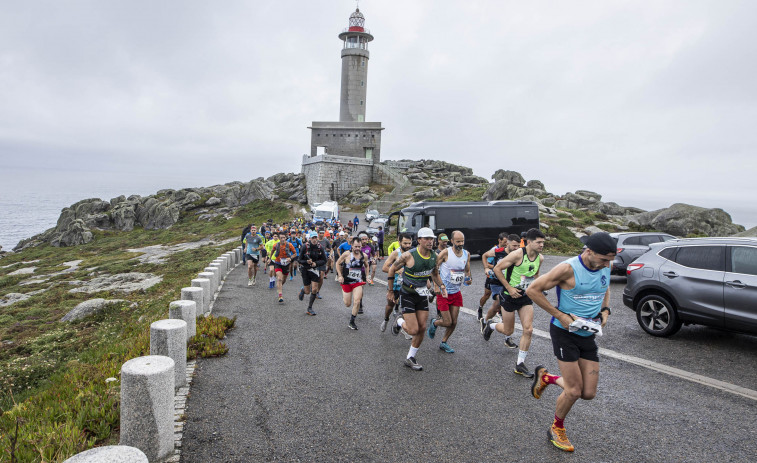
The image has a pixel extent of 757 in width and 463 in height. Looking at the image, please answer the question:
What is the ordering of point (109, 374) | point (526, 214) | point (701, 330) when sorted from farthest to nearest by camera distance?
point (526, 214)
point (701, 330)
point (109, 374)

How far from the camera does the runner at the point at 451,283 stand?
6.93 m

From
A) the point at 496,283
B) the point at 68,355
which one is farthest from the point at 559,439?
the point at 68,355

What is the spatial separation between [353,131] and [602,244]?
61.9m

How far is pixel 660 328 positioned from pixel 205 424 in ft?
25.3

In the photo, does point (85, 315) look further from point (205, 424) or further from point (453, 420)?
point (453, 420)

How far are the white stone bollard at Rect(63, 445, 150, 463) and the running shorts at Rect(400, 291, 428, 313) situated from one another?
13.3 feet

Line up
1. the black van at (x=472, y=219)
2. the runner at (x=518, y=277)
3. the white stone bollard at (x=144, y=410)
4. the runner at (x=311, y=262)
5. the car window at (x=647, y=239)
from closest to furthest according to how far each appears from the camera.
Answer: the white stone bollard at (x=144, y=410) → the runner at (x=518, y=277) → the runner at (x=311, y=262) → the car window at (x=647, y=239) → the black van at (x=472, y=219)

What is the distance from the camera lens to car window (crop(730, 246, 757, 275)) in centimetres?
667

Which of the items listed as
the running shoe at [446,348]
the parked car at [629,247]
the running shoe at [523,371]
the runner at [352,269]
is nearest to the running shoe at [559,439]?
the running shoe at [523,371]

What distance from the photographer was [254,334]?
8109 millimetres

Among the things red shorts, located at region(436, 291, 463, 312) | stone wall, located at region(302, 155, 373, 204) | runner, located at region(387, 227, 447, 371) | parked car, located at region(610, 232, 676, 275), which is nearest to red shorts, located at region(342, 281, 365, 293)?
red shorts, located at region(436, 291, 463, 312)

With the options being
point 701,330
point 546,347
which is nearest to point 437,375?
point 546,347

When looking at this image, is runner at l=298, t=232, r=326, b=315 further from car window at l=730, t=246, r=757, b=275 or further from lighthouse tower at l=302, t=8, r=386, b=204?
lighthouse tower at l=302, t=8, r=386, b=204

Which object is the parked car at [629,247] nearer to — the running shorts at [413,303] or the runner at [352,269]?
the runner at [352,269]
